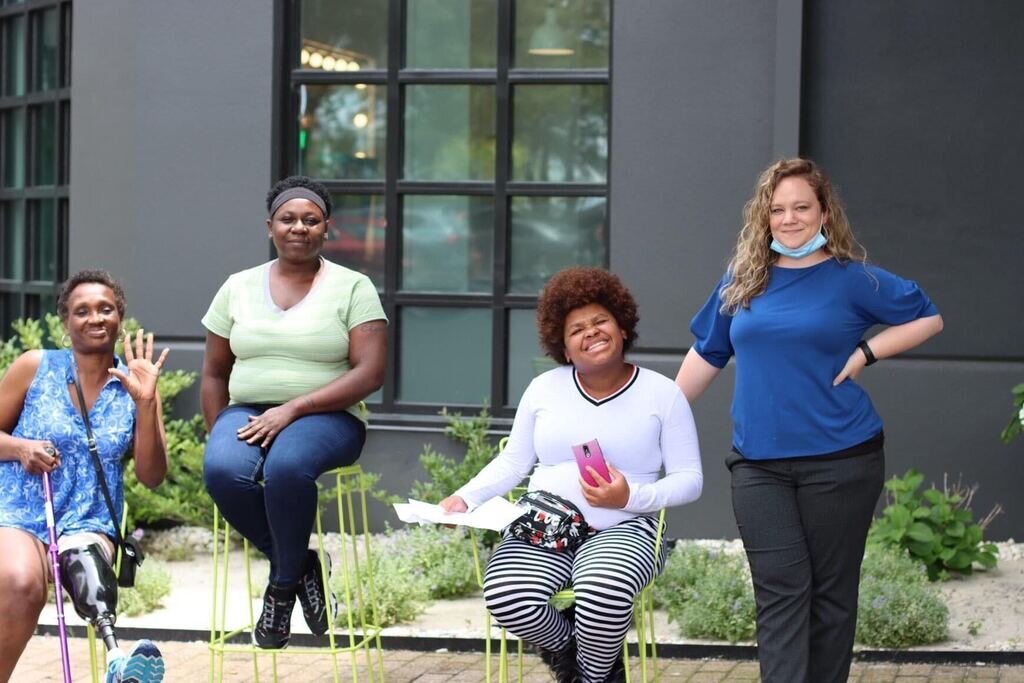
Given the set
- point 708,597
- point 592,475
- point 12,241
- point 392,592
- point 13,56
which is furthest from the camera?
point 12,241

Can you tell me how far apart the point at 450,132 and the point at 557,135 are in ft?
→ 2.12

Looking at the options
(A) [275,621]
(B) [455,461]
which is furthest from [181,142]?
(A) [275,621]

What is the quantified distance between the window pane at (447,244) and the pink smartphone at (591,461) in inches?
161

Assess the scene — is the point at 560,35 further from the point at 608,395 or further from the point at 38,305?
the point at 608,395

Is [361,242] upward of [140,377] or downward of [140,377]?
upward

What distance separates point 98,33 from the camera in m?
9.40

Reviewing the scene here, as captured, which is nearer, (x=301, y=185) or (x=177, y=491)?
(x=301, y=185)

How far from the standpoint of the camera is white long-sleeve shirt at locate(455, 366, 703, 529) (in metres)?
5.27

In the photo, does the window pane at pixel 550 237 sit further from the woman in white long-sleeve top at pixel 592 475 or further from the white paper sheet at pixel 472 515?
the white paper sheet at pixel 472 515

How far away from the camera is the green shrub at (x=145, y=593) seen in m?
7.46

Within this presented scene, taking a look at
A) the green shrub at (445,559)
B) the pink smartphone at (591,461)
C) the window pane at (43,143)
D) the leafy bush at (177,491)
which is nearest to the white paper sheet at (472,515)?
the pink smartphone at (591,461)

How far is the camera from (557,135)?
9117 millimetres

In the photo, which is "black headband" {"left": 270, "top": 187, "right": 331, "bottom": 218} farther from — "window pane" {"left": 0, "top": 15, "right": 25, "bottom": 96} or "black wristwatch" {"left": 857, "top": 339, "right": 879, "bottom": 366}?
"window pane" {"left": 0, "top": 15, "right": 25, "bottom": 96}

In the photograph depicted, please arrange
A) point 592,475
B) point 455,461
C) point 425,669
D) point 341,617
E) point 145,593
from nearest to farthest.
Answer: point 592,475 → point 425,669 → point 341,617 → point 145,593 → point 455,461
